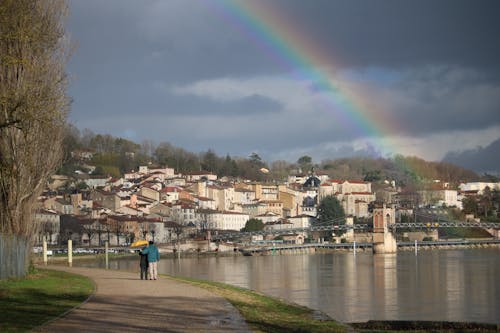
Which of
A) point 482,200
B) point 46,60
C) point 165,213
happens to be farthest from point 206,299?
point 482,200

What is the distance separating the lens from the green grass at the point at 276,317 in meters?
15.7

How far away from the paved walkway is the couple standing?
2479mm

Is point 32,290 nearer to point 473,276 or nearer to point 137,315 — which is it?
point 137,315

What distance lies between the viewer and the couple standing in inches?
970

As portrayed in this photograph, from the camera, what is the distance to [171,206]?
140375 mm

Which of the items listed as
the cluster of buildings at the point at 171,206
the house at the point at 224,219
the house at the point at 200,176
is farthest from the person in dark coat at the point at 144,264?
the house at the point at 200,176

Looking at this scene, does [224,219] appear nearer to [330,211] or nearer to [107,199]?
[330,211]

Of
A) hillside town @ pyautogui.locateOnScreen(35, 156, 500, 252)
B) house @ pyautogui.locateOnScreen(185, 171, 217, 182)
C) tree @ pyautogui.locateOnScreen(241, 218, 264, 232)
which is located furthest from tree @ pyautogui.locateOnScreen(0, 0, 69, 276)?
house @ pyautogui.locateOnScreen(185, 171, 217, 182)

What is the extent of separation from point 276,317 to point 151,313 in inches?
130

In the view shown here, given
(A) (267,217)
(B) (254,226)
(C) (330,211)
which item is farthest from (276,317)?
(A) (267,217)

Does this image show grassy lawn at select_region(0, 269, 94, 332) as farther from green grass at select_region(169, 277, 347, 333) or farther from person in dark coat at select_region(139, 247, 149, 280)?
green grass at select_region(169, 277, 347, 333)

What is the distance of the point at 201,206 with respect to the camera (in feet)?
509

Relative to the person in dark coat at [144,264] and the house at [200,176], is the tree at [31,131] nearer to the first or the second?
the person in dark coat at [144,264]

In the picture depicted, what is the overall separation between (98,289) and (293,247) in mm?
93487
